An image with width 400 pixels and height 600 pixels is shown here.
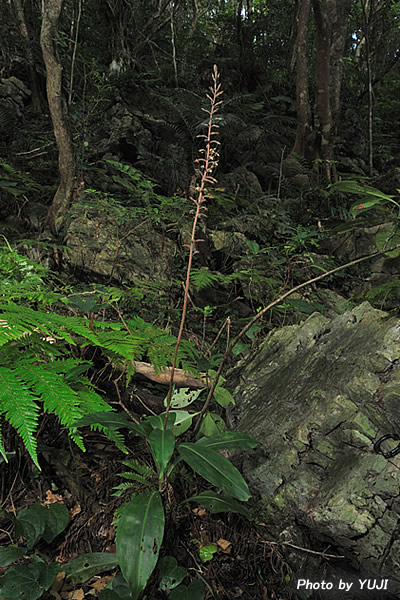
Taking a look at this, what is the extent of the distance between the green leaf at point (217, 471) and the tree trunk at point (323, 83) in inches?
295

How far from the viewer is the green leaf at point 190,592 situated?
1.34 meters

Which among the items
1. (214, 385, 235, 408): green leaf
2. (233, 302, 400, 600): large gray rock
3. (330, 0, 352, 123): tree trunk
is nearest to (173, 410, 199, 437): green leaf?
(214, 385, 235, 408): green leaf

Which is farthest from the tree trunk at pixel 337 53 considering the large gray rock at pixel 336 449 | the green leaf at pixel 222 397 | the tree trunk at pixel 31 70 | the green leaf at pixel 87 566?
the green leaf at pixel 87 566

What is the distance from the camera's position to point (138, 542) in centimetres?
119

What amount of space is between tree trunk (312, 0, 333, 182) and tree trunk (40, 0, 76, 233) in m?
5.17

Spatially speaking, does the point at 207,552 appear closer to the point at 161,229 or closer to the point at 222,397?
the point at 222,397

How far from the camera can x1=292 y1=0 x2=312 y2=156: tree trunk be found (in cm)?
812

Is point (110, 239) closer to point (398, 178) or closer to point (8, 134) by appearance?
point (8, 134)

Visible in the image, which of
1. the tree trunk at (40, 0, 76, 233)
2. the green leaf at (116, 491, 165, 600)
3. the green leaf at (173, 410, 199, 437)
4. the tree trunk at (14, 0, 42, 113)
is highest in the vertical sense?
the tree trunk at (14, 0, 42, 113)

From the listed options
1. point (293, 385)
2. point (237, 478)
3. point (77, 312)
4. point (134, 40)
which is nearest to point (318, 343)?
point (293, 385)

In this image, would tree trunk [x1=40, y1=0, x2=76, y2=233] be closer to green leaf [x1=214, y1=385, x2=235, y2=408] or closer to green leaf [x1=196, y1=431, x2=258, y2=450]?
green leaf [x1=214, y1=385, x2=235, y2=408]

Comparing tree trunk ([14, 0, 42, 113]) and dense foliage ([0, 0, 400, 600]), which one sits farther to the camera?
tree trunk ([14, 0, 42, 113])

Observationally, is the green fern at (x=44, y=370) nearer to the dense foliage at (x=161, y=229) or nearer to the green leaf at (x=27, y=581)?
the dense foliage at (x=161, y=229)

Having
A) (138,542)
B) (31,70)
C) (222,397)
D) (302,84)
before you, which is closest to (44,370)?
(138,542)
